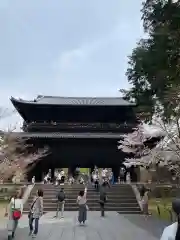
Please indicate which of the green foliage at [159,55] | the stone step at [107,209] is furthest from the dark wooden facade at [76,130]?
the green foliage at [159,55]

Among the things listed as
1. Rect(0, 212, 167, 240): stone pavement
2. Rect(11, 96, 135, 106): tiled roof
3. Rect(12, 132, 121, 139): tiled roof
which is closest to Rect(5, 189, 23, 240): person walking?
Rect(0, 212, 167, 240): stone pavement

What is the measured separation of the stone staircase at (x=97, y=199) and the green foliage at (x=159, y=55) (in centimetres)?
838

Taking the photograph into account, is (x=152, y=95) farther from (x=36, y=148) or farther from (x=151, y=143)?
(x=36, y=148)

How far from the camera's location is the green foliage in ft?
47.5

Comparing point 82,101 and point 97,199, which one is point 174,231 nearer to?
point 97,199

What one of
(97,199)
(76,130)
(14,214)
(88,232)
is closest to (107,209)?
(97,199)

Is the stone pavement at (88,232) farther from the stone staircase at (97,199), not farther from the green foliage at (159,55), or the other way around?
the stone staircase at (97,199)

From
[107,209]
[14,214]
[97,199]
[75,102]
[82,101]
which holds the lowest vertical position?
[14,214]

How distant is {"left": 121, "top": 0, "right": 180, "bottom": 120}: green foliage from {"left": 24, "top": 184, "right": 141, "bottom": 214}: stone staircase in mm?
8382

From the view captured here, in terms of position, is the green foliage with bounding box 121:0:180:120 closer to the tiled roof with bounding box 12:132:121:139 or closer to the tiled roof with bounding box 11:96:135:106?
the tiled roof with bounding box 12:132:121:139

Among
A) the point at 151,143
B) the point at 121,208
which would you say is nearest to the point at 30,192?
the point at 121,208

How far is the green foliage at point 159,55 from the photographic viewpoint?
14.5 meters

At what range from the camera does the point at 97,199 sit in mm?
26625

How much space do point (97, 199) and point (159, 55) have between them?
45.1 feet
